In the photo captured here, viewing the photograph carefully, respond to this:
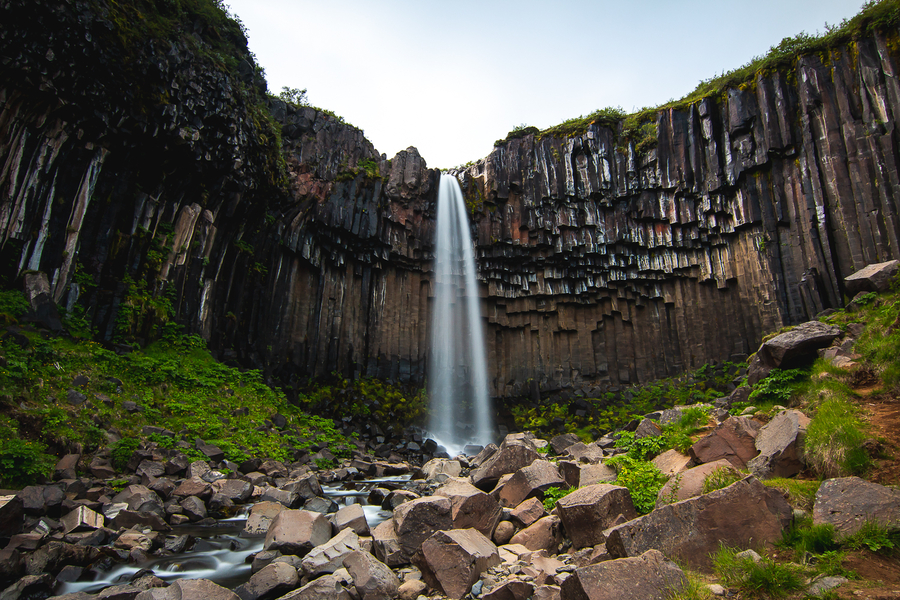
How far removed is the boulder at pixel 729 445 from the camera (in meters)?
6.15

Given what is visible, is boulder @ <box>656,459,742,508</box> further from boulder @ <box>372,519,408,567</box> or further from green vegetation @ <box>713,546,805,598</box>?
boulder @ <box>372,519,408,567</box>

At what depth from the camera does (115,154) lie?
13570mm

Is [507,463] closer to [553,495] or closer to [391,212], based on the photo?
[553,495]

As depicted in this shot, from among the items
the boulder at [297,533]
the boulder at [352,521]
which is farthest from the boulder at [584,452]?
the boulder at [297,533]

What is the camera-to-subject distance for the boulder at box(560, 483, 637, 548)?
17.5ft

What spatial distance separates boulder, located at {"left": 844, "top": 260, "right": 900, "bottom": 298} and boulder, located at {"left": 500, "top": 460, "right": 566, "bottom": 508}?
10.9 meters

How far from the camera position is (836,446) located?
16.1 feet

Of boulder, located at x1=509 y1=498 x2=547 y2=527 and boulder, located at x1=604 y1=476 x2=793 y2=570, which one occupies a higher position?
boulder, located at x1=604 y1=476 x2=793 y2=570

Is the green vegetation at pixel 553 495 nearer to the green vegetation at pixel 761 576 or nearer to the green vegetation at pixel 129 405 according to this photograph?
the green vegetation at pixel 761 576

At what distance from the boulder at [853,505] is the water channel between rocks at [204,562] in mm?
6154

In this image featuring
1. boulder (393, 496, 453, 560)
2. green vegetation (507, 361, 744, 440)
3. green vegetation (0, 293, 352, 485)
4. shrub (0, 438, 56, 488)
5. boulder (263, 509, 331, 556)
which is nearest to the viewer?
boulder (393, 496, 453, 560)

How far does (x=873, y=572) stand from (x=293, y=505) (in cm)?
817

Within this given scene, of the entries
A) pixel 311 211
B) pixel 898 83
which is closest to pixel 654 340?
pixel 898 83

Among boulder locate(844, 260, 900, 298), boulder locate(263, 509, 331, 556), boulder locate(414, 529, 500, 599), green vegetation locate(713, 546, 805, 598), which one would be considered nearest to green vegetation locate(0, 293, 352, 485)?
boulder locate(263, 509, 331, 556)
